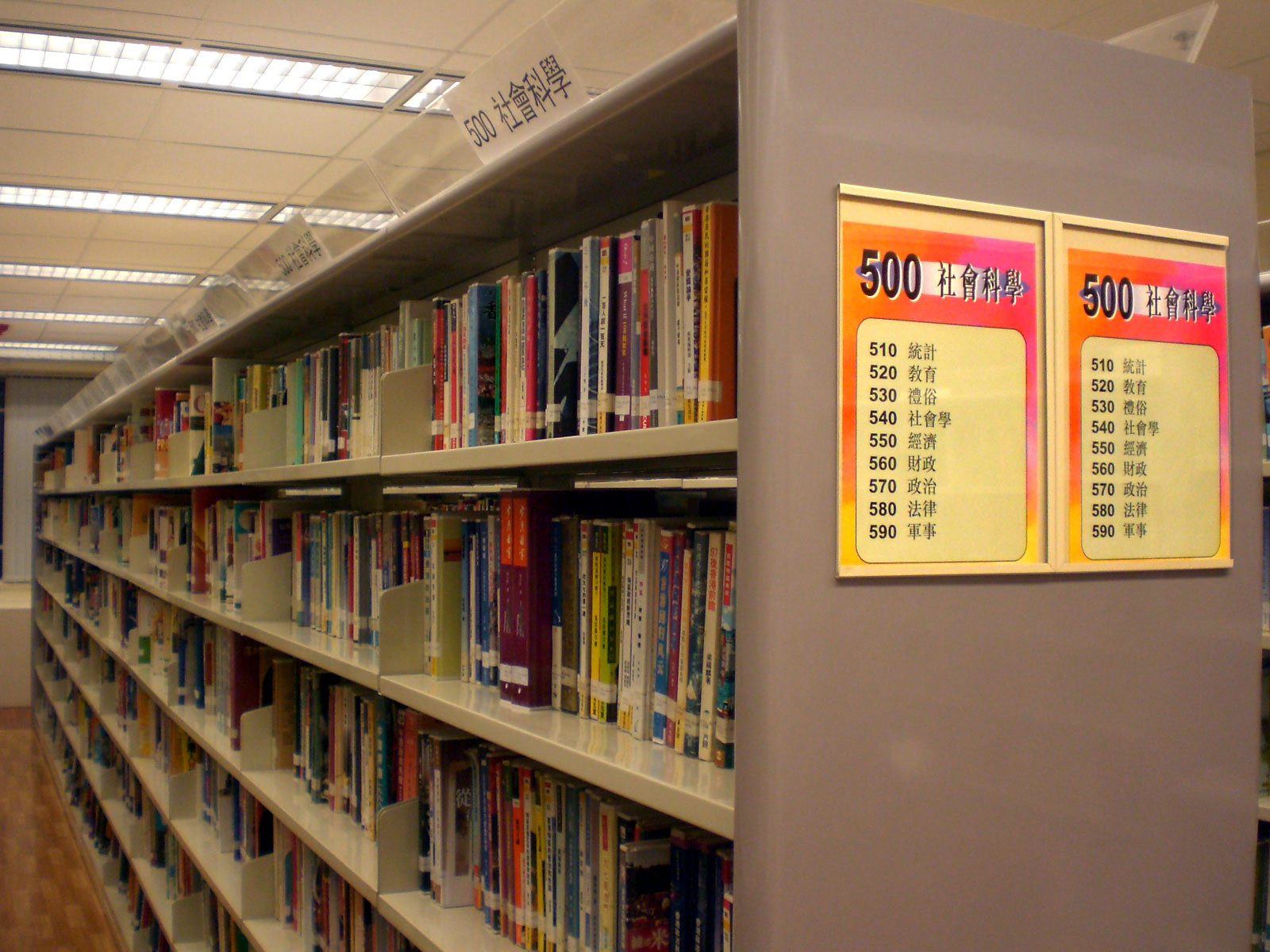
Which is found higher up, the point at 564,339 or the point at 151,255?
the point at 151,255

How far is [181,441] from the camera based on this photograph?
3693 millimetres

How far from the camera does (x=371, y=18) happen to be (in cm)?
347

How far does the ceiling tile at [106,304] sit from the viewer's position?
7922 millimetres

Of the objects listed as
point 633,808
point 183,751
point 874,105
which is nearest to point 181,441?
point 183,751

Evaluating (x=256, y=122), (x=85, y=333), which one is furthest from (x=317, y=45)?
(x=85, y=333)

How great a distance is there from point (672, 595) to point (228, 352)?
8.74 ft

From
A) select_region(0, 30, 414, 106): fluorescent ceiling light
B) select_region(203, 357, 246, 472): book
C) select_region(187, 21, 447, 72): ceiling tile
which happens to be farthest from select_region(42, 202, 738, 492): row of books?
select_region(0, 30, 414, 106): fluorescent ceiling light

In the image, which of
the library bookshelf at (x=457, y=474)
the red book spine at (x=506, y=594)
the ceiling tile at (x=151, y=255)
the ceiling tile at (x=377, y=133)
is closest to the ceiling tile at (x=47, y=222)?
the ceiling tile at (x=151, y=255)

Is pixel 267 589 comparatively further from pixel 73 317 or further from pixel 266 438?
pixel 73 317

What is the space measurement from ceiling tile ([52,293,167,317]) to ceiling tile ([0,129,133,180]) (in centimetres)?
269

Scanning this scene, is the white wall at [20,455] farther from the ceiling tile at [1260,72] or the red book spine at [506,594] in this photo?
the red book spine at [506,594]

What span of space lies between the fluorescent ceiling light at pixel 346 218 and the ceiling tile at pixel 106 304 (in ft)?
19.1

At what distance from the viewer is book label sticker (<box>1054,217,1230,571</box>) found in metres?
1.08

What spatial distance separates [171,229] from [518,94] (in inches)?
210
